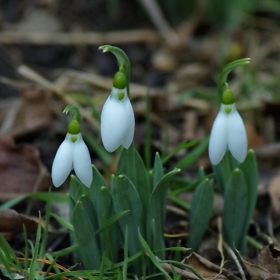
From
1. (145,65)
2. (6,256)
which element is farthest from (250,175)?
(145,65)

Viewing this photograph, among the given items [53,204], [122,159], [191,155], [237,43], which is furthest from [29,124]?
[237,43]

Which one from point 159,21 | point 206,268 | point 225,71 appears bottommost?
point 206,268

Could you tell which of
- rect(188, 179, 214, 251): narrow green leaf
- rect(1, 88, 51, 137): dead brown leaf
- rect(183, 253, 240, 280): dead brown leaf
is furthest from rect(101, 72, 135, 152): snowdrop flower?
rect(1, 88, 51, 137): dead brown leaf

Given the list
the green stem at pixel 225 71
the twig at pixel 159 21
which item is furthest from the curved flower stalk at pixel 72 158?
the twig at pixel 159 21

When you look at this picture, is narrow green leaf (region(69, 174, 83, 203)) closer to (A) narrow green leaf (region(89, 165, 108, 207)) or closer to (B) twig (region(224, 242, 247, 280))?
(A) narrow green leaf (region(89, 165, 108, 207))

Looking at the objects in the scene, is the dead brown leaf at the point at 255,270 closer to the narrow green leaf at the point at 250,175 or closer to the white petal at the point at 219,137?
the narrow green leaf at the point at 250,175

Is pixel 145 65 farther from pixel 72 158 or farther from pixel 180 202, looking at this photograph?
pixel 72 158

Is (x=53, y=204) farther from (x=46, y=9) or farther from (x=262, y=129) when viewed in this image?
(x=46, y=9)
